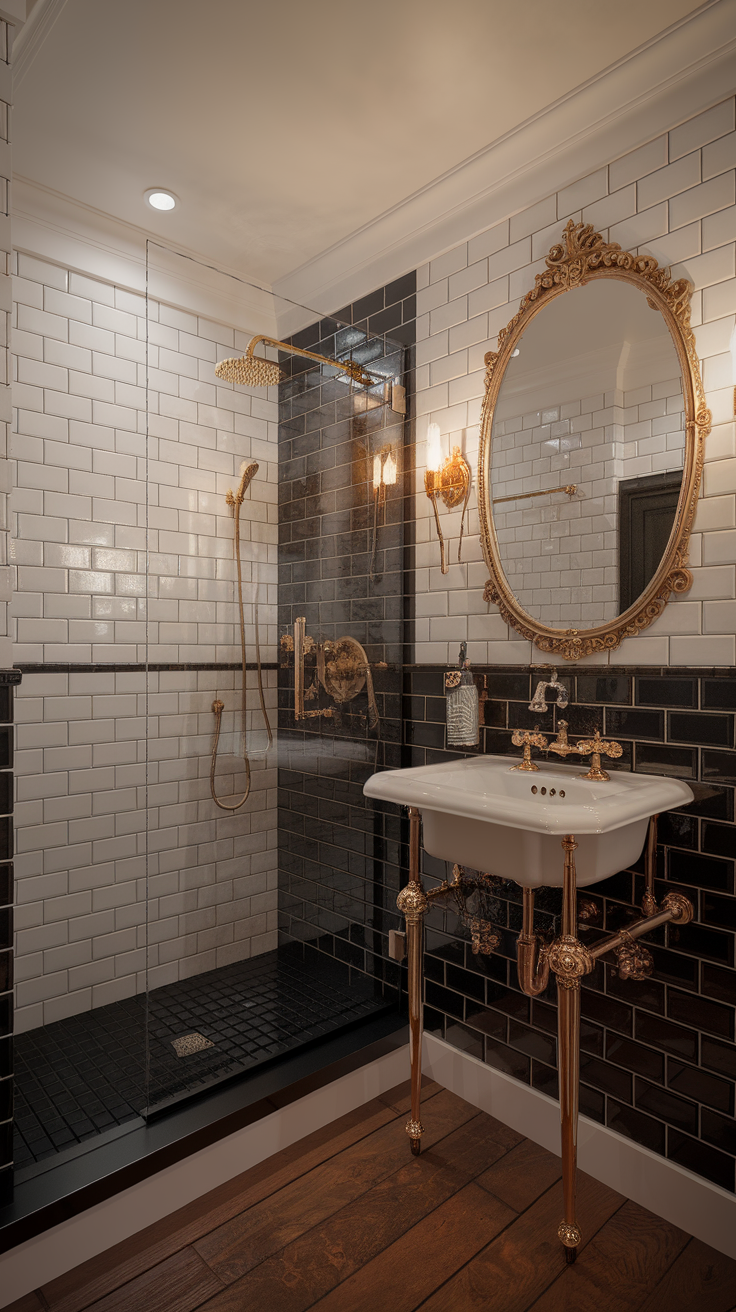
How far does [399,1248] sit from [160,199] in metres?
3.08

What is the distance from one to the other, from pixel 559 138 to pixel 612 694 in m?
1.54

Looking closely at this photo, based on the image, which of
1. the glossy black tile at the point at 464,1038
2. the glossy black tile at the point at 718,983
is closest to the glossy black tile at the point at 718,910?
the glossy black tile at the point at 718,983

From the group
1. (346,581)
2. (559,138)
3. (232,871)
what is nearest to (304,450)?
(346,581)

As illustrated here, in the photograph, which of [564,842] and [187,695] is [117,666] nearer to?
[187,695]

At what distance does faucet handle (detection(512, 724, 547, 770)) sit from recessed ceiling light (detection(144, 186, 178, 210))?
2.07 meters

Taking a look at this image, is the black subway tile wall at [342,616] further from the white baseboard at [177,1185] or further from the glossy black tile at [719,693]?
the glossy black tile at [719,693]

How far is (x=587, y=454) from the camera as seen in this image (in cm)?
187

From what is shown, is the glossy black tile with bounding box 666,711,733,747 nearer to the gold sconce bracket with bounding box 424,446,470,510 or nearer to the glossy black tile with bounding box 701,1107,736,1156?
the glossy black tile with bounding box 701,1107,736,1156

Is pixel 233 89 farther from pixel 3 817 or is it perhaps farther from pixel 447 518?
pixel 3 817

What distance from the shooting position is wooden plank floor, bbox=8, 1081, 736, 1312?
1.47 metres

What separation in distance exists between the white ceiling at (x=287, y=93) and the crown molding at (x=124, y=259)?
0.23 feet

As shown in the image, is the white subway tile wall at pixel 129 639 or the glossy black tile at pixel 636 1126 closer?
the glossy black tile at pixel 636 1126

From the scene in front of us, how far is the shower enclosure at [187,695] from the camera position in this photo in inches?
74.0

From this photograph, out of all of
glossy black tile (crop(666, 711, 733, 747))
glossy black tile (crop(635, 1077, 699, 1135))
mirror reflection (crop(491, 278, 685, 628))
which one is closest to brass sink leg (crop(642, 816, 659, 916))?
glossy black tile (crop(666, 711, 733, 747))
